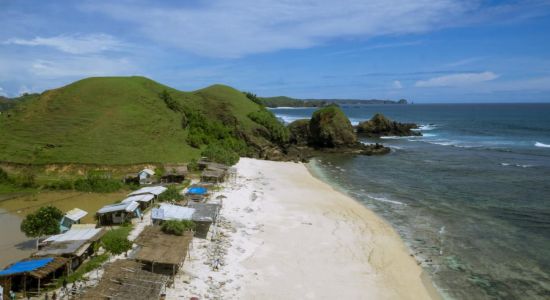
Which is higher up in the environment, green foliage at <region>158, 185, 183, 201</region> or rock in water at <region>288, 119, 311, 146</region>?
rock in water at <region>288, 119, 311, 146</region>

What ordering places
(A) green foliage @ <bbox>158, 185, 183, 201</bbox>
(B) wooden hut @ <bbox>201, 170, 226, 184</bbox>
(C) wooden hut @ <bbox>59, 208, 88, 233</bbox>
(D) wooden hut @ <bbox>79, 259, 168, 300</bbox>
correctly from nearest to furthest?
(D) wooden hut @ <bbox>79, 259, 168, 300</bbox> → (C) wooden hut @ <bbox>59, 208, 88, 233</bbox> → (A) green foliage @ <bbox>158, 185, 183, 201</bbox> → (B) wooden hut @ <bbox>201, 170, 226, 184</bbox>

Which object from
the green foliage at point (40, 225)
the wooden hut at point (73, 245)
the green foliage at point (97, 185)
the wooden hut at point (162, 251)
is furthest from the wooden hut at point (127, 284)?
the green foliage at point (97, 185)

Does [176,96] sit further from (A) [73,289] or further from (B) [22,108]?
(A) [73,289]

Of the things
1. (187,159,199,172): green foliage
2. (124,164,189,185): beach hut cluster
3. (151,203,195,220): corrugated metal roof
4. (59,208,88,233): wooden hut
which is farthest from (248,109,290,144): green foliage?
(59,208,88,233): wooden hut

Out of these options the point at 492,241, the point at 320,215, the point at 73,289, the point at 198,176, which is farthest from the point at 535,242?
the point at 198,176

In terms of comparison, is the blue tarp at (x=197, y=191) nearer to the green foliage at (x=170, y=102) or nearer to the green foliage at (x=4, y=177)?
the green foliage at (x=4, y=177)

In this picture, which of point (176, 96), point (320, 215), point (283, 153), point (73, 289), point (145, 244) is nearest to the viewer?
point (73, 289)

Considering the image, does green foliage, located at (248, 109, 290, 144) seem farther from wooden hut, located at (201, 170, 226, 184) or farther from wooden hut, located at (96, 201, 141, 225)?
wooden hut, located at (96, 201, 141, 225)
